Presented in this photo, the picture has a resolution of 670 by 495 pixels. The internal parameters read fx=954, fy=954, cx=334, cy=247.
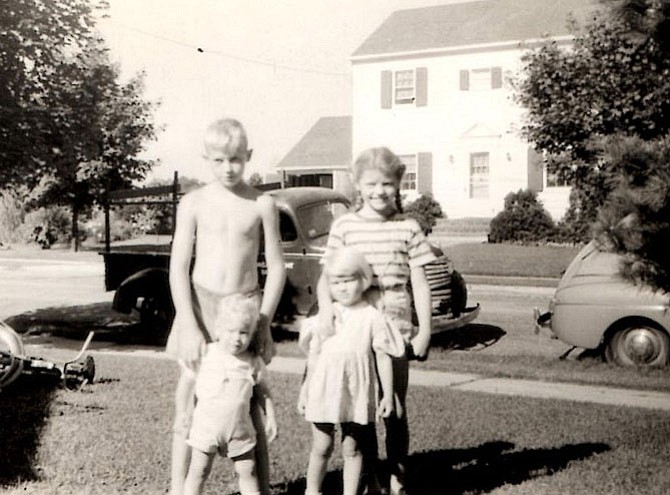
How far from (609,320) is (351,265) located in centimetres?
530

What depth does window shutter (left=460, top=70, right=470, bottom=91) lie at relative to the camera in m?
27.2

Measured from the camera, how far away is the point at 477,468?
518 cm

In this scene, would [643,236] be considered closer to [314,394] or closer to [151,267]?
[314,394]

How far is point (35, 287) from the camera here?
1761cm

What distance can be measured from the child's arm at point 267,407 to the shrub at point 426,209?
2125 centimetres

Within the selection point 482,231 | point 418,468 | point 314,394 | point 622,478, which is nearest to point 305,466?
point 418,468

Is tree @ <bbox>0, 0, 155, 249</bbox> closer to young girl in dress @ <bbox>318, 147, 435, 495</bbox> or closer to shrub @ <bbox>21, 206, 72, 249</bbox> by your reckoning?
young girl in dress @ <bbox>318, 147, 435, 495</bbox>

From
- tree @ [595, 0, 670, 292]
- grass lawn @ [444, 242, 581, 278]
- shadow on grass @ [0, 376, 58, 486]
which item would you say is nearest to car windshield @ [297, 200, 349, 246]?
shadow on grass @ [0, 376, 58, 486]

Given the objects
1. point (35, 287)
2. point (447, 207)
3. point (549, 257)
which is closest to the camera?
point (35, 287)

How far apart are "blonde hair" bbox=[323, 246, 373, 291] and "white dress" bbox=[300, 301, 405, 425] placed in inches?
5.3

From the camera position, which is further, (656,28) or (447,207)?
(447,207)

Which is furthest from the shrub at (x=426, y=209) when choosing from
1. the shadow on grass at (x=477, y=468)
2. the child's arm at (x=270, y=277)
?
the child's arm at (x=270, y=277)

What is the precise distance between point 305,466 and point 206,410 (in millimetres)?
1333

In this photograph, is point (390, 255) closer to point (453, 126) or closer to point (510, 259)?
point (510, 259)
